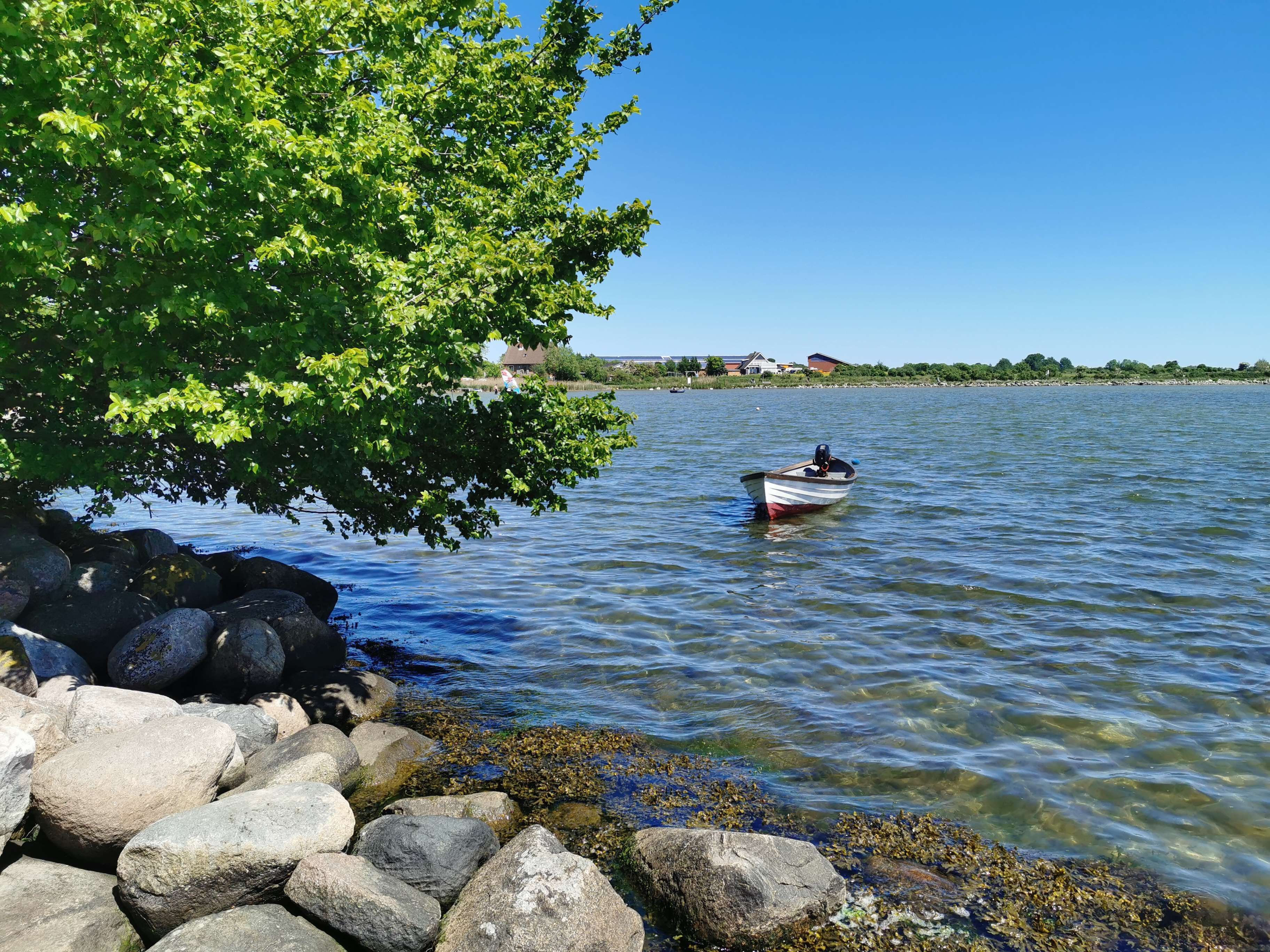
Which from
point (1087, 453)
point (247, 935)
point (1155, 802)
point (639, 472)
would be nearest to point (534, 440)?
point (247, 935)

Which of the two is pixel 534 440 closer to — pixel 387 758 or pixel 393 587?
pixel 387 758

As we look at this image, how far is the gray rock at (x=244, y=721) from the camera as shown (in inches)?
412

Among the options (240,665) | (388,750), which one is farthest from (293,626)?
(388,750)

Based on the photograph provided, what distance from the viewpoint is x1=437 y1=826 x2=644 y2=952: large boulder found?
277 inches

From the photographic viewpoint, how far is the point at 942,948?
753 centimetres

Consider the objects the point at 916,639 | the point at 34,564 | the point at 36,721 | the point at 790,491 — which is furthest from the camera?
the point at 790,491

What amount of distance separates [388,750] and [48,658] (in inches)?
181

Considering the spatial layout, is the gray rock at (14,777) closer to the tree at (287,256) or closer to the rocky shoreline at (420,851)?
the rocky shoreline at (420,851)

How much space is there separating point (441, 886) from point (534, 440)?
6.81 m

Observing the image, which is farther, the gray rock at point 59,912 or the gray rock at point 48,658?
the gray rock at point 48,658

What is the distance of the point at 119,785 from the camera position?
26.2 feet

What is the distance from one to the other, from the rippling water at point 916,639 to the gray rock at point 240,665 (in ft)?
9.16

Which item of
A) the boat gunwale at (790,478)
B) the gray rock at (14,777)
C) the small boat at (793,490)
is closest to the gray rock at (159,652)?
the gray rock at (14,777)

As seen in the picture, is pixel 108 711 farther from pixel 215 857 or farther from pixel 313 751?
pixel 215 857
